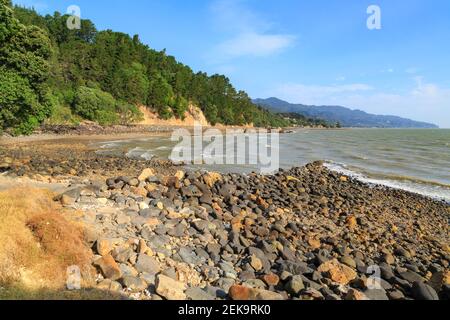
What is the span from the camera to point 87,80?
75.1 meters

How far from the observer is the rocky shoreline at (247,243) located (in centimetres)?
705

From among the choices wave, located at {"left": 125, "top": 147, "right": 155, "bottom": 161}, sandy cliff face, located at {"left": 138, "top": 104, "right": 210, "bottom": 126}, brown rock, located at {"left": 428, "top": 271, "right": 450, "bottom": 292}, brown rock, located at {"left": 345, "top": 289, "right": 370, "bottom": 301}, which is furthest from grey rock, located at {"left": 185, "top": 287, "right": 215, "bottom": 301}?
sandy cliff face, located at {"left": 138, "top": 104, "right": 210, "bottom": 126}

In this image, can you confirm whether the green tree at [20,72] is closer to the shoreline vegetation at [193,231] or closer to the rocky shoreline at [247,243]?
the shoreline vegetation at [193,231]

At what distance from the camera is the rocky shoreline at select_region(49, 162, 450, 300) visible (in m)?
7.05

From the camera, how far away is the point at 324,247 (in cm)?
1038

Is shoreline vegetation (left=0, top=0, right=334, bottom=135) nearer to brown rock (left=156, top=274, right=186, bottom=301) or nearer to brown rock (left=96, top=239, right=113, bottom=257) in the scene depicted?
brown rock (left=96, top=239, right=113, bottom=257)

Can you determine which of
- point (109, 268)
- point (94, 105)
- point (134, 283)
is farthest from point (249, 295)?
point (94, 105)

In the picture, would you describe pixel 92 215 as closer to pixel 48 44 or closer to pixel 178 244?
pixel 178 244

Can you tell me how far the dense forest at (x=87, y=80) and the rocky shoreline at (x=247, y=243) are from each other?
29.7 feet

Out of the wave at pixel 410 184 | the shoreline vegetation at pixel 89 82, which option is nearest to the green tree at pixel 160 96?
the shoreline vegetation at pixel 89 82

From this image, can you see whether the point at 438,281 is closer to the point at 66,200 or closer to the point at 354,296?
the point at 354,296

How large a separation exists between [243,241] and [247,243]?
0.12m

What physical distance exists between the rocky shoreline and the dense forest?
357 inches

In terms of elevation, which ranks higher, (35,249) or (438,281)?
(35,249)
